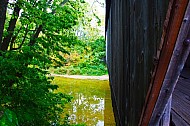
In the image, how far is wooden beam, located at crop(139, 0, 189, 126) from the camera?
2.12 ft

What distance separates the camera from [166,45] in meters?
0.71

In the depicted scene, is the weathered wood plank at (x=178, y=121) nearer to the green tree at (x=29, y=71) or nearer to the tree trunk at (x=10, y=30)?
the green tree at (x=29, y=71)

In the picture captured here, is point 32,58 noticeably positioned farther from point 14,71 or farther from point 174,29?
point 174,29

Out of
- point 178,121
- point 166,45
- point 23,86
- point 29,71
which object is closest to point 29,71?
point 29,71

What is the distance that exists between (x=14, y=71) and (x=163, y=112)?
236 centimetres

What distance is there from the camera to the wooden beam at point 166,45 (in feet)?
2.12

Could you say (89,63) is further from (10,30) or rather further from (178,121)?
(178,121)

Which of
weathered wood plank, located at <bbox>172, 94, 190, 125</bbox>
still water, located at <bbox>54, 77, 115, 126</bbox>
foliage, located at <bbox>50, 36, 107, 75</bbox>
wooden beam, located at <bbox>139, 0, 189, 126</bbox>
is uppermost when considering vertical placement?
wooden beam, located at <bbox>139, 0, 189, 126</bbox>

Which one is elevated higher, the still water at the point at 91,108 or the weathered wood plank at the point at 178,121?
the weathered wood plank at the point at 178,121

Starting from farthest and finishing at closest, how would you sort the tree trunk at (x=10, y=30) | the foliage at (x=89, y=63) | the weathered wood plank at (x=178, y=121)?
the foliage at (x=89, y=63)
the tree trunk at (x=10, y=30)
the weathered wood plank at (x=178, y=121)

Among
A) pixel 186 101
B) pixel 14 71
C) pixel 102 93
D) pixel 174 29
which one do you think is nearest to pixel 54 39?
pixel 14 71

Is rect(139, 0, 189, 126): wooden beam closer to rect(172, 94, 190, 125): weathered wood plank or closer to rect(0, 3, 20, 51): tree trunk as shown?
rect(172, 94, 190, 125): weathered wood plank

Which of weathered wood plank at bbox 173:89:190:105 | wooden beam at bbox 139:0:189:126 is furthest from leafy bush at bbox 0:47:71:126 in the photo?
wooden beam at bbox 139:0:189:126

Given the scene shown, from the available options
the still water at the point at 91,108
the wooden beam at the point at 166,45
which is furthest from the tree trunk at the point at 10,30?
the wooden beam at the point at 166,45
